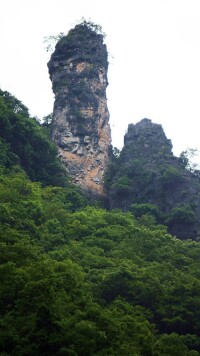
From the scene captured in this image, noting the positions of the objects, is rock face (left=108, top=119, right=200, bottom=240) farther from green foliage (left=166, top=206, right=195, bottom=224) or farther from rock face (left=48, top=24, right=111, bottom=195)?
rock face (left=48, top=24, right=111, bottom=195)

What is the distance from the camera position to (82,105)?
140 feet

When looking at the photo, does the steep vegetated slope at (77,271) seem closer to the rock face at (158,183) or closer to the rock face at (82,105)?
the rock face at (158,183)

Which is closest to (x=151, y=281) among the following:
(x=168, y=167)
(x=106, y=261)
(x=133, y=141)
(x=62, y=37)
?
(x=106, y=261)

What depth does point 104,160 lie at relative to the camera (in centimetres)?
4181

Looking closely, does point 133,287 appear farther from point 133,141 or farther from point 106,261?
point 133,141

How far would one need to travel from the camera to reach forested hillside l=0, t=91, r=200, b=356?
15.3 meters

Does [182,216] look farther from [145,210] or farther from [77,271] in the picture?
[77,271]

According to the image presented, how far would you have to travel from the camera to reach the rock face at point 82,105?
40.8m

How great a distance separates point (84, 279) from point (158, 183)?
17.9 metres

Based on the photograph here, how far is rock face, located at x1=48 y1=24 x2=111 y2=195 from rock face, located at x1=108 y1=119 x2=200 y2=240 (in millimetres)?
1620

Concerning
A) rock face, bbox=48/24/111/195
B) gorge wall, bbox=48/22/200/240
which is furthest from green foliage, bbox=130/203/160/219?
rock face, bbox=48/24/111/195

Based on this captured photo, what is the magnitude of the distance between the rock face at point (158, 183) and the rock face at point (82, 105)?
1620mm

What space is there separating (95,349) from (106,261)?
8.87m

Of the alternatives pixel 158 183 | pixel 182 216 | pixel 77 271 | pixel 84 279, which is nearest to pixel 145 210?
pixel 182 216
